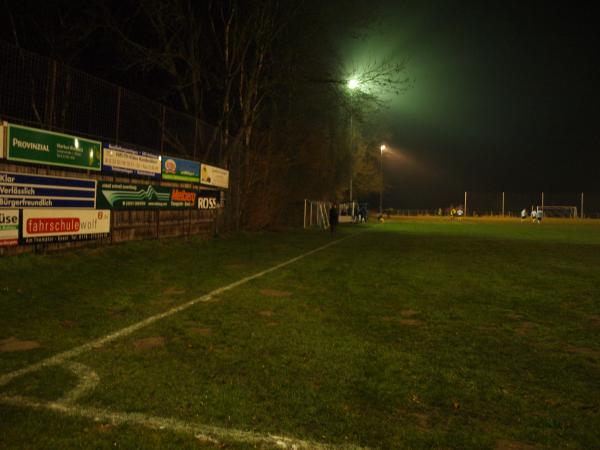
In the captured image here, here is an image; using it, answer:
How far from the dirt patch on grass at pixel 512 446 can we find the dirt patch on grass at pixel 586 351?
254cm

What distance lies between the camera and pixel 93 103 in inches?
521

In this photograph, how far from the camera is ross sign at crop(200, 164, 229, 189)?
19355 mm

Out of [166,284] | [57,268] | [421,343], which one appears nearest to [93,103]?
[57,268]

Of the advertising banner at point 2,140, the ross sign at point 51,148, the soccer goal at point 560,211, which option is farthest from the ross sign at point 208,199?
the soccer goal at point 560,211

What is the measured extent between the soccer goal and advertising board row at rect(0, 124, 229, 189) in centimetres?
7242

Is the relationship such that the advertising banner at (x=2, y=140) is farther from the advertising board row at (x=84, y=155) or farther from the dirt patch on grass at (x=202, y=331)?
the dirt patch on grass at (x=202, y=331)

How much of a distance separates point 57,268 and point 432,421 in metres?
8.77

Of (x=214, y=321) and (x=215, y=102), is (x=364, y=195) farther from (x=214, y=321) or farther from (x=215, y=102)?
(x=214, y=321)

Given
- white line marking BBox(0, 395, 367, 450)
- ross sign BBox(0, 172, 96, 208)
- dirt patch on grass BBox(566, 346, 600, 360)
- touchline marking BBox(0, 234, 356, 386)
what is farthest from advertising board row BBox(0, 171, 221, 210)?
dirt patch on grass BBox(566, 346, 600, 360)

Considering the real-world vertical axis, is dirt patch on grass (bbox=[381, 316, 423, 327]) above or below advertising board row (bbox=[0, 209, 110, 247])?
below

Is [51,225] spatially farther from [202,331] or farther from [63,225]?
[202,331]

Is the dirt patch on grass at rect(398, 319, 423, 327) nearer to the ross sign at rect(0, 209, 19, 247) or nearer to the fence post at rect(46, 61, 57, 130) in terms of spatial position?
the ross sign at rect(0, 209, 19, 247)

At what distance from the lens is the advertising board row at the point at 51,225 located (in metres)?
9.92

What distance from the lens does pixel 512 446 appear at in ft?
11.2
